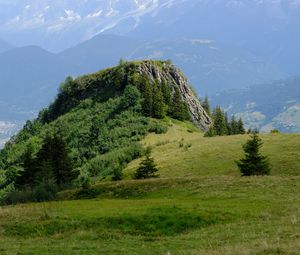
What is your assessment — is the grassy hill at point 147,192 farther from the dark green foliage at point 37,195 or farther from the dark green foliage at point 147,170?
the dark green foliage at point 147,170

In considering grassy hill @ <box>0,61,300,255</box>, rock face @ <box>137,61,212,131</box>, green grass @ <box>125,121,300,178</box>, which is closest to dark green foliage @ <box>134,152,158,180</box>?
green grass @ <box>125,121,300,178</box>

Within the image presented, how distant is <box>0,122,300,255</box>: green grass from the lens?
24219mm

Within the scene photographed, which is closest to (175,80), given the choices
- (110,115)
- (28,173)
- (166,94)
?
(166,94)

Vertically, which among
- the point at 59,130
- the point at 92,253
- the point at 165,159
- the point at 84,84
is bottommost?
the point at 92,253

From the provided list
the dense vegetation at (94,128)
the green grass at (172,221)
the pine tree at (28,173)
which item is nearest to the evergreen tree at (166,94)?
the dense vegetation at (94,128)

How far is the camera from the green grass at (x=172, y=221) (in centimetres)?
2422

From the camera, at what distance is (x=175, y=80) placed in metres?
150

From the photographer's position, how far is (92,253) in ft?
78.1

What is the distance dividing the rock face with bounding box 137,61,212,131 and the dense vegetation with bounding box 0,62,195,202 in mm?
1587

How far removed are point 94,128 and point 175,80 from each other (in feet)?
125

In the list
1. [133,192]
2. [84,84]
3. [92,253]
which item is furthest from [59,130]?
[92,253]

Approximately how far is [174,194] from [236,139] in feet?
135

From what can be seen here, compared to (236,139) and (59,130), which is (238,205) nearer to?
(236,139)

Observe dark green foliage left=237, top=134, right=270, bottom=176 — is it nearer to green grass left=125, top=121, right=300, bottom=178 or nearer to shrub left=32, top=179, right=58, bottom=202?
green grass left=125, top=121, right=300, bottom=178
